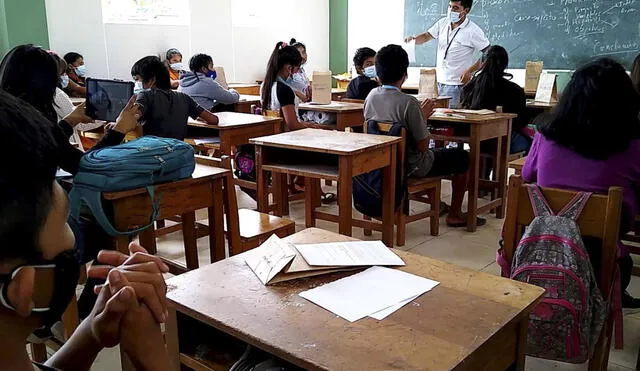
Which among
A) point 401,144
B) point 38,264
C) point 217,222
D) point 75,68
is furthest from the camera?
point 75,68

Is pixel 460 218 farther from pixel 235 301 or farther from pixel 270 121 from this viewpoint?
pixel 235 301

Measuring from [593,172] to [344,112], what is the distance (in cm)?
249

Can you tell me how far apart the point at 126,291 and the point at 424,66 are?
742 cm

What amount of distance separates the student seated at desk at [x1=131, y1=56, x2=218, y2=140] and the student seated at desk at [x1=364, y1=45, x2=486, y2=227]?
110 cm

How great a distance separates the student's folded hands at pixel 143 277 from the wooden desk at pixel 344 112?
3.52m

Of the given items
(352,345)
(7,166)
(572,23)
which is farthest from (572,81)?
(572,23)

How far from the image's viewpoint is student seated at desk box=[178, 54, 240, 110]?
466cm

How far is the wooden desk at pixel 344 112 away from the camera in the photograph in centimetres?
432

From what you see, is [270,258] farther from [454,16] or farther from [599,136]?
[454,16]

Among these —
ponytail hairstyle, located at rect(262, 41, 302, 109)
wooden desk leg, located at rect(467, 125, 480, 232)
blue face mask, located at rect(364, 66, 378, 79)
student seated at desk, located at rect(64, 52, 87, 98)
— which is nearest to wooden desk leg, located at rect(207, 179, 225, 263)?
wooden desk leg, located at rect(467, 125, 480, 232)

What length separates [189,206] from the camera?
7.55 ft

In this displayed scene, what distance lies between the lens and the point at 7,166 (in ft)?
1.93

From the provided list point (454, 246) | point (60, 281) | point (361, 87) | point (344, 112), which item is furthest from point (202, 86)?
point (60, 281)

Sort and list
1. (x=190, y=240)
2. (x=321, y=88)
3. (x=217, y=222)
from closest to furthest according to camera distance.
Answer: (x=217, y=222), (x=190, y=240), (x=321, y=88)
